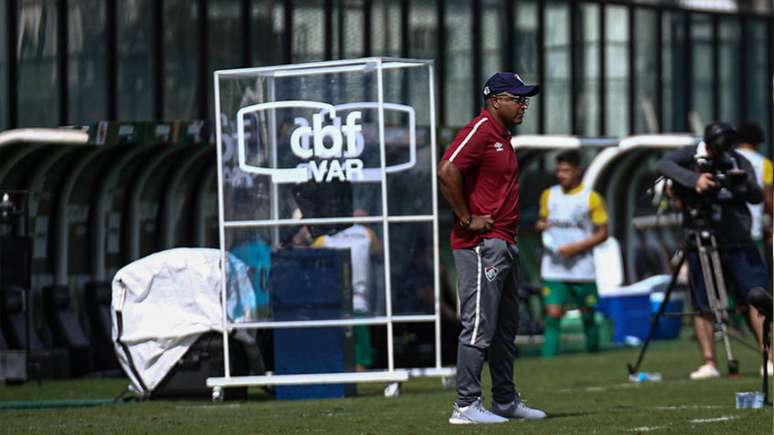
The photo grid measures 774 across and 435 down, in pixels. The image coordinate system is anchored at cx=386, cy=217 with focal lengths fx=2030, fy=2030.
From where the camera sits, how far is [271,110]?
14.3 meters

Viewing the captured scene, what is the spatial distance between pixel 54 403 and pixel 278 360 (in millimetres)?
1592

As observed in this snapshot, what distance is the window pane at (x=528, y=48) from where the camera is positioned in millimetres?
29094

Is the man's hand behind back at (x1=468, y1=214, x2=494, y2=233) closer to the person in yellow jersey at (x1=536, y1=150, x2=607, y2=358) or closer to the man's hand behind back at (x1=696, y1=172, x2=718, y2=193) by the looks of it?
the man's hand behind back at (x1=696, y1=172, x2=718, y2=193)

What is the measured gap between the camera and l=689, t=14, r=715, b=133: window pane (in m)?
32.3

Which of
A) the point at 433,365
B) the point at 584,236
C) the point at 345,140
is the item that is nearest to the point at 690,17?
the point at 584,236

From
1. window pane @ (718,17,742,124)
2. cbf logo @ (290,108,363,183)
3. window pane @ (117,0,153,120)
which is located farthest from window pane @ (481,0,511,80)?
cbf logo @ (290,108,363,183)

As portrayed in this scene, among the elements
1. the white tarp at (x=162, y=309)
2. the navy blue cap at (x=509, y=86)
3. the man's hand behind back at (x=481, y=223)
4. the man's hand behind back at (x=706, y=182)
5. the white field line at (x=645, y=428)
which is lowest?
the white field line at (x=645, y=428)

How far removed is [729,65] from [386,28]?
8.46 metres

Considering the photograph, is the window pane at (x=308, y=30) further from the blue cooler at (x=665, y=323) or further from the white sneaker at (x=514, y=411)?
the white sneaker at (x=514, y=411)

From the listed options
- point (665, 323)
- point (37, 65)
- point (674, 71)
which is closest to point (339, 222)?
point (37, 65)

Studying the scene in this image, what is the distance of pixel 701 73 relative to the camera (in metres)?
32.6

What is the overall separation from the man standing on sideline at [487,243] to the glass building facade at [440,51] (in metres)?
10.3

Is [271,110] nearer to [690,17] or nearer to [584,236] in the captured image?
[584,236]

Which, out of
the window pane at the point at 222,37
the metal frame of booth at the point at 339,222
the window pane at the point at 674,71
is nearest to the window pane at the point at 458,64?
the window pane at the point at 222,37
